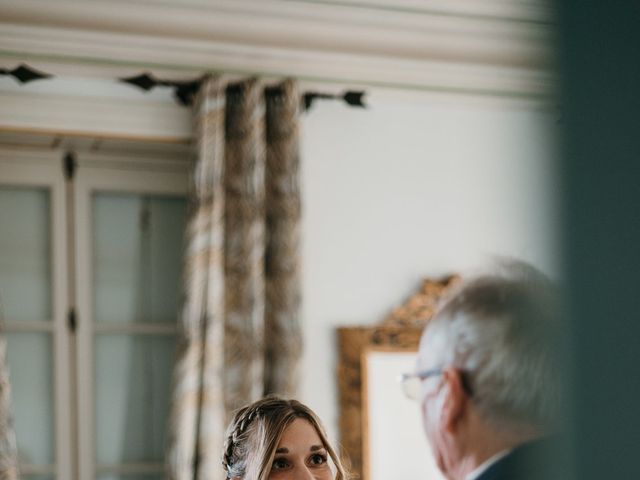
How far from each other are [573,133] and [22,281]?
4483 millimetres

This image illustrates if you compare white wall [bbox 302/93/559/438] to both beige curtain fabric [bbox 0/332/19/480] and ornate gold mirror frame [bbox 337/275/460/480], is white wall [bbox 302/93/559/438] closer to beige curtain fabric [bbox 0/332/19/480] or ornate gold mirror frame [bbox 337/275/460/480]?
ornate gold mirror frame [bbox 337/275/460/480]

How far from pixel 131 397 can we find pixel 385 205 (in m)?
1.50

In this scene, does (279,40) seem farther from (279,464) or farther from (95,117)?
(279,464)

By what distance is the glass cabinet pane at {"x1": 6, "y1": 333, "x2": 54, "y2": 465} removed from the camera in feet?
14.5

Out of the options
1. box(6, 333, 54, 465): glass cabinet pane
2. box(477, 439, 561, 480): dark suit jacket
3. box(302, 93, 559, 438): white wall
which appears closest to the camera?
box(477, 439, 561, 480): dark suit jacket

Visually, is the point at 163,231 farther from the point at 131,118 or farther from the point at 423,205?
the point at 423,205

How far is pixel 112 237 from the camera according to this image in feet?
15.3

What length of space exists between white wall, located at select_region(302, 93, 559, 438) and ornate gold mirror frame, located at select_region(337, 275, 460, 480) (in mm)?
55

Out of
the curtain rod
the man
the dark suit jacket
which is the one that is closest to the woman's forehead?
the man

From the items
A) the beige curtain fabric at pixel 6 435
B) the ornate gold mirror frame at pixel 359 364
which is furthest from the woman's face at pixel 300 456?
the ornate gold mirror frame at pixel 359 364

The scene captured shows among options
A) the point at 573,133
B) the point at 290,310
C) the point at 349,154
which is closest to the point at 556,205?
the point at 573,133

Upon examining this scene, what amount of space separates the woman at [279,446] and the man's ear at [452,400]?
6.19 feet

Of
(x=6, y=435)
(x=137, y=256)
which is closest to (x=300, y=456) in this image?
(x=6, y=435)

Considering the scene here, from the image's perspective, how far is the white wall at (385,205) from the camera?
4.77 metres
